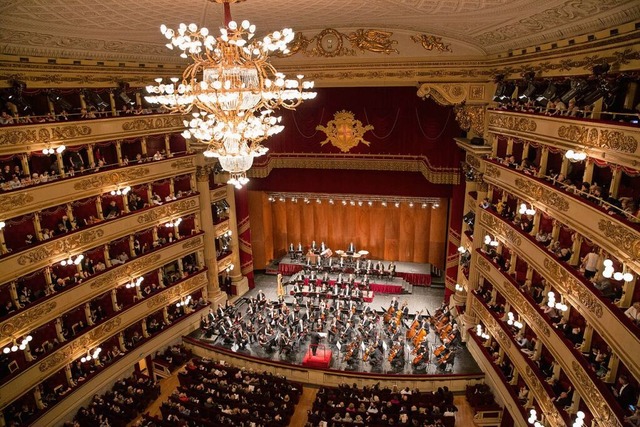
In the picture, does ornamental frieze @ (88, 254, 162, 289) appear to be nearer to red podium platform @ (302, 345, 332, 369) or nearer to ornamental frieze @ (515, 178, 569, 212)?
red podium platform @ (302, 345, 332, 369)

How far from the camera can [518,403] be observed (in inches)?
454

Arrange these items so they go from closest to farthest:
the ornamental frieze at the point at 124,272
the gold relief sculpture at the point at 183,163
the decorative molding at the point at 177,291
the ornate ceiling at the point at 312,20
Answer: the ornate ceiling at the point at 312,20, the ornamental frieze at the point at 124,272, the decorative molding at the point at 177,291, the gold relief sculpture at the point at 183,163

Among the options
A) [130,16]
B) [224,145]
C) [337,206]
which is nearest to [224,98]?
[224,145]

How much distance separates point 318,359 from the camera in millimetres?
15227

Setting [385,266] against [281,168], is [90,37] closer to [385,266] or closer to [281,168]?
[281,168]

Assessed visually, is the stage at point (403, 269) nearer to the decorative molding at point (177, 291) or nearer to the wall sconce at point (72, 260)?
the decorative molding at point (177, 291)

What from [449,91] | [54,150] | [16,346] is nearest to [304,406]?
[16,346]

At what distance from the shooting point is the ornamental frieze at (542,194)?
9.84 m

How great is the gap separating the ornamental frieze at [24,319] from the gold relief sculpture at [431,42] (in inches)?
538

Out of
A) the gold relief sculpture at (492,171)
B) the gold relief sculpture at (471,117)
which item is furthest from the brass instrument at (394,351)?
the gold relief sculpture at (471,117)

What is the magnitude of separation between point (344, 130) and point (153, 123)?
7.52 metres

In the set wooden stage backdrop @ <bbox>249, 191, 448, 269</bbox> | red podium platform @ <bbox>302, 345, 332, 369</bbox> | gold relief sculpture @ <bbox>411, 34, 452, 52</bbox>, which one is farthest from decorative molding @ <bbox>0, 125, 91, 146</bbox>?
gold relief sculpture @ <bbox>411, 34, 452, 52</bbox>

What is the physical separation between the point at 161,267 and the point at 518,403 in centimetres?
1226

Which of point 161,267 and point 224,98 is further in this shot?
point 161,267
